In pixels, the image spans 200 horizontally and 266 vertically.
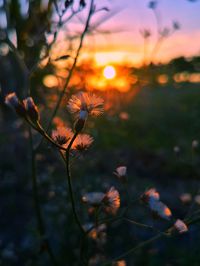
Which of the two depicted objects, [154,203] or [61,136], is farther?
[154,203]

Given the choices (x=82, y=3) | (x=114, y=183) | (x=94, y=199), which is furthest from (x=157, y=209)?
(x=114, y=183)

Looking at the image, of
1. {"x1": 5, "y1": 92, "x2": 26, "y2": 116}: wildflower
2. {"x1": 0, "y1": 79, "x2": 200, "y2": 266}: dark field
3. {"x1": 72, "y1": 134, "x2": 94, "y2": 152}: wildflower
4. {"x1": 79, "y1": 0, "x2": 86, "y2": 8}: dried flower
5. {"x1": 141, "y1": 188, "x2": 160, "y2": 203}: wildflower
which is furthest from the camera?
{"x1": 0, "y1": 79, "x2": 200, "y2": 266}: dark field

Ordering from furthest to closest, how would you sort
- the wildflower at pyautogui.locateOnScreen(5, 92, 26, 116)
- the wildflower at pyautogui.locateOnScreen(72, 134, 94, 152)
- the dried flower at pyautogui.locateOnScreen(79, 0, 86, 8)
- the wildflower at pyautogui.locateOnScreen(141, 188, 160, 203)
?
the dried flower at pyautogui.locateOnScreen(79, 0, 86, 8) → the wildflower at pyautogui.locateOnScreen(141, 188, 160, 203) → the wildflower at pyautogui.locateOnScreen(72, 134, 94, 152) → the wildflower at pyautogui.locateOnScreen(5, 92, 26, 116)

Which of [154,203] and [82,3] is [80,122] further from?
[82,3]

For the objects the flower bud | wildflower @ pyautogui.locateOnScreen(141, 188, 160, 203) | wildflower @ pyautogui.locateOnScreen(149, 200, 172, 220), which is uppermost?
the flower bud

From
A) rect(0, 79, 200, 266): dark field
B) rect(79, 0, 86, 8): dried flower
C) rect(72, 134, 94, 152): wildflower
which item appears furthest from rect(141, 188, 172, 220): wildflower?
rect(79, 0, 86, 8): dried flower

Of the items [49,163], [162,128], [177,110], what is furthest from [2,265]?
[177,110]

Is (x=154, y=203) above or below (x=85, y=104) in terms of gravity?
below

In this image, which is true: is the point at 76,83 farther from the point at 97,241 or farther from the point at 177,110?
the point at 177,110

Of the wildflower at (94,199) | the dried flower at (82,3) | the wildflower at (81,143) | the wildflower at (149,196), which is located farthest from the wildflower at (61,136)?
the dried flower at (82,3)

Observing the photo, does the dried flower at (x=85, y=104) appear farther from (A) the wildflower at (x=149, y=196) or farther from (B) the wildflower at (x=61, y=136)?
(A) the wildflower at (x=149, y=196)

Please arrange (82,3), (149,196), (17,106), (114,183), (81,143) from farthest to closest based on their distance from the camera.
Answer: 1. (114,183)
2. (82,3)
3. (149,196)
4. (81,143)
5. (17,106)

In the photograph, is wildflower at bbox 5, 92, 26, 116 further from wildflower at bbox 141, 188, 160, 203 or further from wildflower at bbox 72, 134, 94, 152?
wildflower at bbox 141, 188, 160, 203

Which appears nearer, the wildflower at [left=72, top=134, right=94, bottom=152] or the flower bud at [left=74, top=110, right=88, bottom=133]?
the flower bud at [left=74, top=110, right=88, bottom=133]
